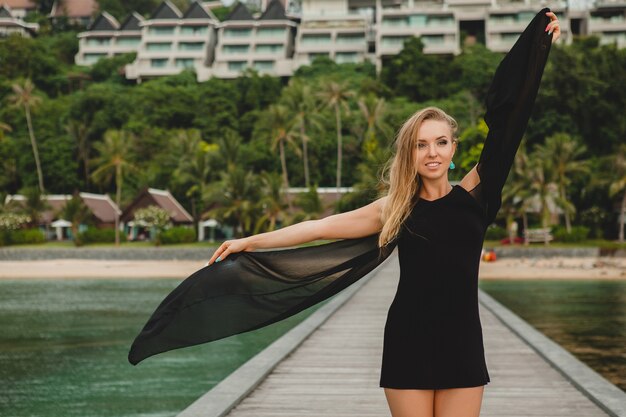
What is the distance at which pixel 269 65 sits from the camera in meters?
99.1

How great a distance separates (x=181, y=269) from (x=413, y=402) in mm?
41255

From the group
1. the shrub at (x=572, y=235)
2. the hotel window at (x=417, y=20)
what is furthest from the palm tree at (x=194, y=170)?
the hotel window at (x=417, y=20)

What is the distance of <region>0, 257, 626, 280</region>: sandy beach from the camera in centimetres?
3938

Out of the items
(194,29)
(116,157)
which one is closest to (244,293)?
(116,157)

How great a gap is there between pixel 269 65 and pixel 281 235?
96.9 m

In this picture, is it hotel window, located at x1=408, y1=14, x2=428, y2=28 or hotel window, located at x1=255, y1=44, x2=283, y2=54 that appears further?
hotel window, located at x1=255, y1=44, x2=283, y2=54

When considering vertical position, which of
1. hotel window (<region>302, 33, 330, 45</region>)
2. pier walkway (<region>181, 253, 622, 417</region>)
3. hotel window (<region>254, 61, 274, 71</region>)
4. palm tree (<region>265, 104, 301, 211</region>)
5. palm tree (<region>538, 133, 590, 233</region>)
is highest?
hotel window (<region>302, 33, 330, 45</region>)

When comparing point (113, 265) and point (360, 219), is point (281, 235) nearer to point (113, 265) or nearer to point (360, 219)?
point (360, 219)

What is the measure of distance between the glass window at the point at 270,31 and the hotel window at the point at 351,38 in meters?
6.48

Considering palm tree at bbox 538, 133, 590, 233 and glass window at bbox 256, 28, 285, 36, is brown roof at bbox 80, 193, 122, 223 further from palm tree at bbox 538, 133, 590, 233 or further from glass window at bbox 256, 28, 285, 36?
glass window at bbox 256, 28, 285, 36

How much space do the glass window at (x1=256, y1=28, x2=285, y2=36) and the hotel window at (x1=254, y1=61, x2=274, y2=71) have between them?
3.90 metres

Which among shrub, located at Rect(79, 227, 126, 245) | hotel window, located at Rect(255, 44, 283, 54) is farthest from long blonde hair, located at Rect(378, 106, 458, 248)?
hotel window, located at Rect(255, 44, 283, 54)

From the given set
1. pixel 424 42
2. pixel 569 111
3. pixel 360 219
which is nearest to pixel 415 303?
pixel 360 219

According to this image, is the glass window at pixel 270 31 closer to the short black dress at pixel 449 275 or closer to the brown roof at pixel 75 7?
the brown roof at pixel 75 7
